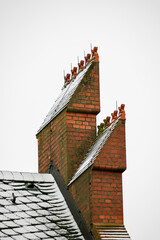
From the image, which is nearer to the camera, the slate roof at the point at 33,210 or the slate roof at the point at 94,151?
the slate roof at the point at 33,210

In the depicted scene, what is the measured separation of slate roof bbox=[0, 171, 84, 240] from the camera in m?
15.5

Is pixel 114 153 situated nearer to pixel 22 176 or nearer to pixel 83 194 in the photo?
pixel 83 194

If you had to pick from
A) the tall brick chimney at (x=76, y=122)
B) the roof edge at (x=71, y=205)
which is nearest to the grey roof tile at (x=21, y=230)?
the roof edge at (x=71, y=205)

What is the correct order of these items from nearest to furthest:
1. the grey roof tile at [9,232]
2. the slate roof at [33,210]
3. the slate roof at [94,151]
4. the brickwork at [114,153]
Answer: the grey roof tile at [9,232], the slate roof at [33,210], the brickwork at [114,153], the slate roof at [94,151]

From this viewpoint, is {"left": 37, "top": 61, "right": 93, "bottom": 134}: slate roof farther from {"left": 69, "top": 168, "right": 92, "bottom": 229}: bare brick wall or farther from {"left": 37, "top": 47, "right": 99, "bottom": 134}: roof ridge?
{"left": 69, "top": 168, "right": 92, "bottom": 229}: bare brick wall

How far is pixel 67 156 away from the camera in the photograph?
1809 cm

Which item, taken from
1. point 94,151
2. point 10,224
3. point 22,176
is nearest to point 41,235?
point 10,224

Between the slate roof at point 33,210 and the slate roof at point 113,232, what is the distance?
19.0 inches

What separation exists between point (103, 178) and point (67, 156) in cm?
153

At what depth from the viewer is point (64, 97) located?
768 inches

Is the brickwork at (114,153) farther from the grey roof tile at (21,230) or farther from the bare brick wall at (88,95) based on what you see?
the grey roof tile at (21,230)

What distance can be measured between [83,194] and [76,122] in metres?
2.21

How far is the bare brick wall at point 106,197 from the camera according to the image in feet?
54.2

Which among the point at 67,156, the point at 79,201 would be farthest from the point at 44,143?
the point at 79,201
